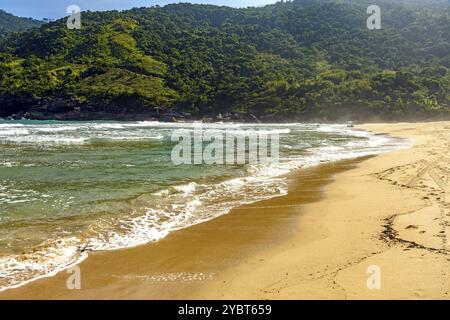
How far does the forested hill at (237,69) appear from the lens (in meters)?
73.2

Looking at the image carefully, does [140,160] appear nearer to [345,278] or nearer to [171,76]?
[345,278]

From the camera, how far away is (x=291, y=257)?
20.2 feet

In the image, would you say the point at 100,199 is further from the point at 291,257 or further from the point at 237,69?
the point at 237,69

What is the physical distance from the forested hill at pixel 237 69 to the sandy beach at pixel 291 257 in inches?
2422

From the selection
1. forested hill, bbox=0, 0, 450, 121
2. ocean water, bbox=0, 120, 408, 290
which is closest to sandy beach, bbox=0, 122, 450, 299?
ocean water, bbox=0, 120, 408, 290

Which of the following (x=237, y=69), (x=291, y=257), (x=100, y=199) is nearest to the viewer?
(x=291, y=257)

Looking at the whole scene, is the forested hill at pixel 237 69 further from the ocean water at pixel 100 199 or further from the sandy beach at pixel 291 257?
the sandy beach at pixel 291 257

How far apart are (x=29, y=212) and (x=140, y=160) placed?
338 inches

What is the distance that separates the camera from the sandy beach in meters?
4.95

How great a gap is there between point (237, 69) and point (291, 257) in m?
95.3

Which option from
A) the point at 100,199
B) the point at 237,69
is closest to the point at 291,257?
the point at 100,199

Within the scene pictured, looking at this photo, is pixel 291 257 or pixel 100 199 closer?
pixel 291 257

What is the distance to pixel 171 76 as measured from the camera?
9744 cm

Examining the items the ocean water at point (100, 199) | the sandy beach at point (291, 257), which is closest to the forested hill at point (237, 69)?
the ocean water at point (100, 199)
